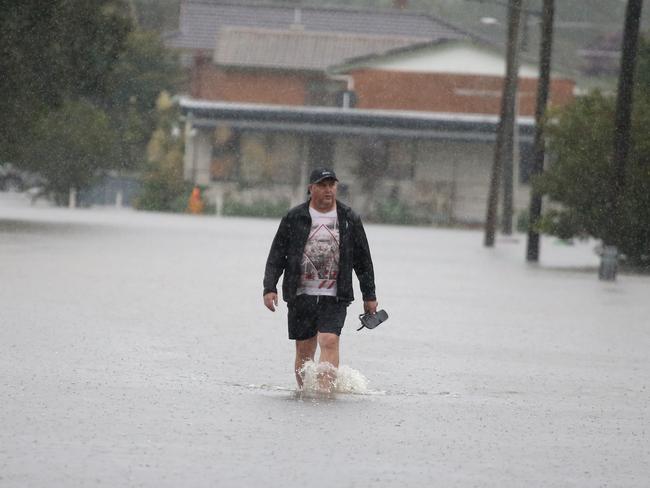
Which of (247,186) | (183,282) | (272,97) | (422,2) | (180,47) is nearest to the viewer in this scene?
(183,282)

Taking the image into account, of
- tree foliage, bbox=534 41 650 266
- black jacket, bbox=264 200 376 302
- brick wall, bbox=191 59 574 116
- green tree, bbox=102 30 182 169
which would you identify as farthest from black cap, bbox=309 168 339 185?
green tree, bbox=102 30 182 169

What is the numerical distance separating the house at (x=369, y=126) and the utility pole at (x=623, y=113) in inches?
1279

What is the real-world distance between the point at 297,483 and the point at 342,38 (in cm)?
6685

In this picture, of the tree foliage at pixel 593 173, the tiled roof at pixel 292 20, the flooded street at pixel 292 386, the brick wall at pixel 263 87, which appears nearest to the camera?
the flooded street at pixel 292 386

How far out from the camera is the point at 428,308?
22.0m

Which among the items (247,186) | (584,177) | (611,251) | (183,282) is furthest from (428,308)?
(247,186)

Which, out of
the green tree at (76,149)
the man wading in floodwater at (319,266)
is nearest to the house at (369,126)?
the green tree at (76,149)

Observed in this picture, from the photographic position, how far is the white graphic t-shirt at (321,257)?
11.9 metres

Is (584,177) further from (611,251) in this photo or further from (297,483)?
(297,483)

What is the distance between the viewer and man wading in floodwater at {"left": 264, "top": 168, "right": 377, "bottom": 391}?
11.9 metres

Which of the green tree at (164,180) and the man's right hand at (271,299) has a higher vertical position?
the man's right hand at (271,299)

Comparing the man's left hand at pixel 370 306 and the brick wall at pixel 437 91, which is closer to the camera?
the man's left hand at pixel 370 306

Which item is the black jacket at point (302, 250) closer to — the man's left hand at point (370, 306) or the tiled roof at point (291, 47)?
the man's left hand at point (370, 306)

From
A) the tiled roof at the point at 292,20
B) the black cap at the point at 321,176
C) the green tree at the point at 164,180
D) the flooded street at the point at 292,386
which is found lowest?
the green tree at the point at 164,180
